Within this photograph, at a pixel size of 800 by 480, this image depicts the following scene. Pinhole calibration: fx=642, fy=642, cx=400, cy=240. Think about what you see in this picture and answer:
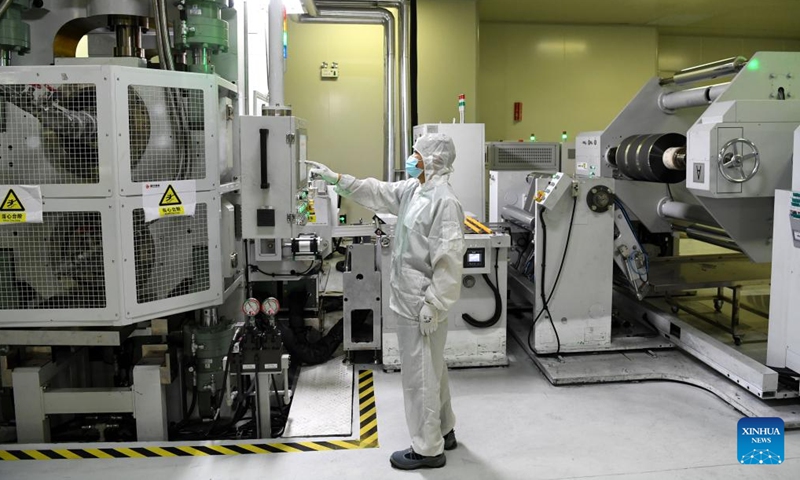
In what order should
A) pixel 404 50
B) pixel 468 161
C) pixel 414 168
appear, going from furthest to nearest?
pixel 404 50 < pixel 468 161 < pixel 414 168

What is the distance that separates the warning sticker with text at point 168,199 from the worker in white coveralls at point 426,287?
3.40ft

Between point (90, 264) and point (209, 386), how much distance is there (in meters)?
0.95

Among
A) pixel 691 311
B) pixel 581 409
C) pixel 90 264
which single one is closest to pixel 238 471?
pixel 90 264

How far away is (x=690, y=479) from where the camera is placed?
2.84 metres

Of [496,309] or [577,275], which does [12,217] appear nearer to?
[496,309]

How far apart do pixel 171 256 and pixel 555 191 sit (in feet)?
7.69

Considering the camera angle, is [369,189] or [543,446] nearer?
[543,446]

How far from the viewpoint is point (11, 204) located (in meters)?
2.89

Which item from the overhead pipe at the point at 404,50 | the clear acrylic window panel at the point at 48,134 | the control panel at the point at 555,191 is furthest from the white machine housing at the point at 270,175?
the overhead pipe at the point at 404,50

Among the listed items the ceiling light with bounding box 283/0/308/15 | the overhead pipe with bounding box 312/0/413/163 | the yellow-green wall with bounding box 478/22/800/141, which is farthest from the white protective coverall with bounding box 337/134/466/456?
the yellow-green wall with bounding box 478/22/800/141

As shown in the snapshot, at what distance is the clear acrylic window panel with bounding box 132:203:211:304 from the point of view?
10.0 ft

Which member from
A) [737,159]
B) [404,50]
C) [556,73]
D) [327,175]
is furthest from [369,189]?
[556,73]

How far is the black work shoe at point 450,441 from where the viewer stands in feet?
10.2

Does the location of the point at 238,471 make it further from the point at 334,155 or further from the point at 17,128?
the point at 334,155
